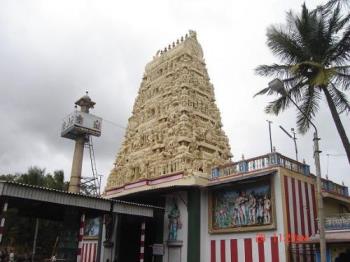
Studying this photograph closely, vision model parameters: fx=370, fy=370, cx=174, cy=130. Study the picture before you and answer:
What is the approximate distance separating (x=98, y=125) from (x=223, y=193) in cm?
1591

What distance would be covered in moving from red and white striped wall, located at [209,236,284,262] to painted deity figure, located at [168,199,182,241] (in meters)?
2.39

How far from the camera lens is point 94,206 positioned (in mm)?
18562

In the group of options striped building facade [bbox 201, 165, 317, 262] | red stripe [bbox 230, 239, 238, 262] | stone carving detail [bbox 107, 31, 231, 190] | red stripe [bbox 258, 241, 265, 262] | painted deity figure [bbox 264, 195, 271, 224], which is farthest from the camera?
stone carving detail [bbox 107, 31, 231, 190]

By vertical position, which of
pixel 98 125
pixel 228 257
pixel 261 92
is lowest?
pixel 228 257

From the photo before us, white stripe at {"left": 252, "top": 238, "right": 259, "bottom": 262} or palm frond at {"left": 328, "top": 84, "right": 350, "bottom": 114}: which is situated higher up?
palm frond at {"left": 328, "top": 84, "right": 350, "bottom": 114}

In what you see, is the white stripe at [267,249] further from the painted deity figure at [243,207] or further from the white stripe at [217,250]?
the white stripe at [217,250]

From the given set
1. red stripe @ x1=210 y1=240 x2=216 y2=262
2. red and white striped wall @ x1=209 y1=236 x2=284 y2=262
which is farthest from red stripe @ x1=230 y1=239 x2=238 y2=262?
red stripe @ x1=210 y1=240 x2=216 y2=262

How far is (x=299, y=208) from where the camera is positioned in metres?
18.8

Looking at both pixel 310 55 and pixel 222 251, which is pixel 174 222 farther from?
pixel 310 55

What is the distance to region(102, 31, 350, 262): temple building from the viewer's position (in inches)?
723

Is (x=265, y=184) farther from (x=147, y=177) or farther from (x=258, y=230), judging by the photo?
(x=147, y=177)

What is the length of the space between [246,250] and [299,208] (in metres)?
3.44

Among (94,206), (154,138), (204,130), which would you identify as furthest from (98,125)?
(94,206)

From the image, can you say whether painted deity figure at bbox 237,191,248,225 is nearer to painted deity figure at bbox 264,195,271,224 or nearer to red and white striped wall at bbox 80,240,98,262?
painted deity figure at bbox 264,195,271,224
